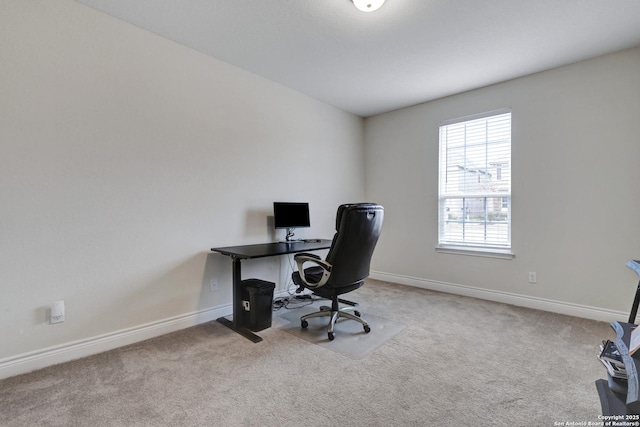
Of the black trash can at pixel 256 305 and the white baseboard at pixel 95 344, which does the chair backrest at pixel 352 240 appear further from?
the white baseboard at pixel 95 344

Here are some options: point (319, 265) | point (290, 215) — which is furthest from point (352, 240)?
point (290, 215)

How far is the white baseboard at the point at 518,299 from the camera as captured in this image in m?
2.84

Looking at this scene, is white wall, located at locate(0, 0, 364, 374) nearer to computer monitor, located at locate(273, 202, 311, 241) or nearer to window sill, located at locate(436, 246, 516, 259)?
computer monitor, located at locate(273, 202, 311, 241)

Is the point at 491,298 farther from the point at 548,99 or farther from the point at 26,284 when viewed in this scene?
the point at 26,284

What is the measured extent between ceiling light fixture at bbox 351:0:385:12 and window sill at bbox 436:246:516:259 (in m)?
2.92

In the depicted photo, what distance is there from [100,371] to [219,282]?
115cm

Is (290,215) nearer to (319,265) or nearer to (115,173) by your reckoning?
(319,265)

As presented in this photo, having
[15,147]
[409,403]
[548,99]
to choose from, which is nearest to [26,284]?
[15,147]

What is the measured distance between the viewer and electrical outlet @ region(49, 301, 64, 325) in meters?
A: 2.05

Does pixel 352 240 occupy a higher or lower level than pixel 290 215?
lower

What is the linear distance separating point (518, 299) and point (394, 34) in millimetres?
3109

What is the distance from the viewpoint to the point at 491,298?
3.53 metres

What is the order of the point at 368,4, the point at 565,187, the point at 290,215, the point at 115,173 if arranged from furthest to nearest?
1. the point at 290,215
2. the point at 565,187
3. the point at 115,173
4. the point at 368,4

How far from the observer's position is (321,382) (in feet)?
6.07
